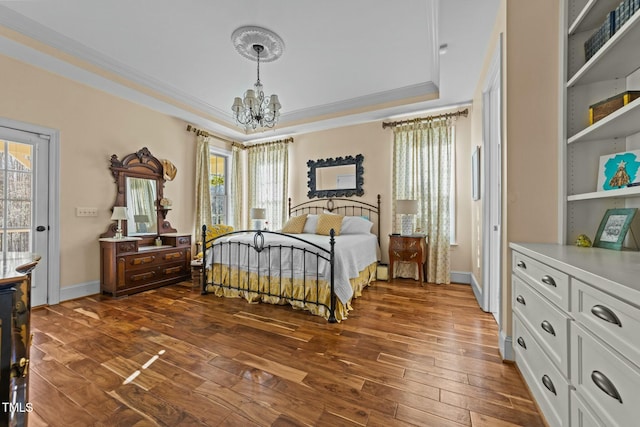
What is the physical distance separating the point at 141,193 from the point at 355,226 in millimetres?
3417

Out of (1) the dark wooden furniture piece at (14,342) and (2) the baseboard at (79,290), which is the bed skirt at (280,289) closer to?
(2) the baseboard at (79,290)

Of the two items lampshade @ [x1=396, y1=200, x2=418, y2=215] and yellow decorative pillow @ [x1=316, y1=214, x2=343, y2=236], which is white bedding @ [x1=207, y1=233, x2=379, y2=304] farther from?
lampshade @ [x1=396, y1=200, x2=418, y2=215]

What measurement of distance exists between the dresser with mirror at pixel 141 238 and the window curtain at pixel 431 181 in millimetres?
3790

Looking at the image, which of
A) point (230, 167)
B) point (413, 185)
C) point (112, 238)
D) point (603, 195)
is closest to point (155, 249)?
point (112, 238)

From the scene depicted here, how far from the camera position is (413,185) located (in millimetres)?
4352

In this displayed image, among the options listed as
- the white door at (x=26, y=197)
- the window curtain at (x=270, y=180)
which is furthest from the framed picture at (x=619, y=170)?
the white door at (x=26, y=197)

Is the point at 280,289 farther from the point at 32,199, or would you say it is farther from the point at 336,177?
the point at 32,199

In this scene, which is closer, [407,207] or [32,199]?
[32,199]

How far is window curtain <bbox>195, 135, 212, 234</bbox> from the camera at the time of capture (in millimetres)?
4969

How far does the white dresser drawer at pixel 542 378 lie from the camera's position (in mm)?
1147

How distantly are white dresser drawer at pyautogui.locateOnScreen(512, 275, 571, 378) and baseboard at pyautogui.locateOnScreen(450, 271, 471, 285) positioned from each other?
2451 mm

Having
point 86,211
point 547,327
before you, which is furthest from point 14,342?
point 86,211

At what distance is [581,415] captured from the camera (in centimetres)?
101

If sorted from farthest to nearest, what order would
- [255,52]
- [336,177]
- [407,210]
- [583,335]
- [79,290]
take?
[336,177] < [407,210] < [79,290] < [255,52] < [583,335]
